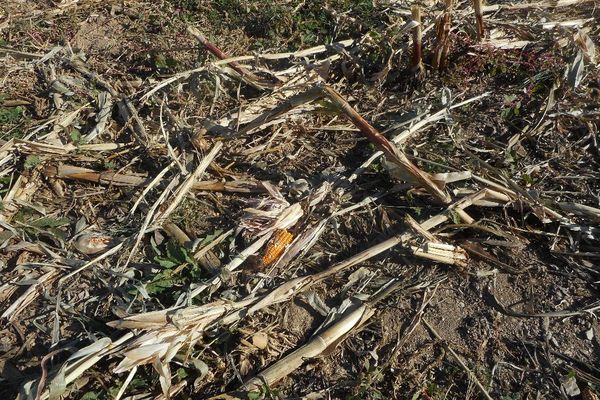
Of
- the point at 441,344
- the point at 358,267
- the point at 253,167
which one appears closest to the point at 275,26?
the point at 253,167

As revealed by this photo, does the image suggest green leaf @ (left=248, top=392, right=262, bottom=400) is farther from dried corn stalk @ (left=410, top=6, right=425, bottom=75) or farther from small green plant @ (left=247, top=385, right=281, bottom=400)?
dried corn stalk @ (left=410, top=6, right=425, bottom=75)

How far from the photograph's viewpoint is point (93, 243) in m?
3.08

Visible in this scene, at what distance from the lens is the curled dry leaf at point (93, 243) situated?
305cm

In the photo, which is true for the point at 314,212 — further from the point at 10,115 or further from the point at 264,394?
the point at 10,115

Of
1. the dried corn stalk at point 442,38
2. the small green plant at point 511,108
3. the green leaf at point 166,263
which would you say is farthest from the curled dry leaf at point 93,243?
the small green plant at point 511,108

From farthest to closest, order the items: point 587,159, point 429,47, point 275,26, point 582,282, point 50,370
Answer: point 275,26
point 429,47
point 587,159
point 582,282
point 50,370

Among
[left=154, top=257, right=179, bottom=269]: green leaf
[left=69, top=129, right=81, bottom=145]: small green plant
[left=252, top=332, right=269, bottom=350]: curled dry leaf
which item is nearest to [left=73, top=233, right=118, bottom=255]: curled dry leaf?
[left=154, top=257, right=179, bottom=269]: green leaf

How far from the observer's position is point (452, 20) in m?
3.91

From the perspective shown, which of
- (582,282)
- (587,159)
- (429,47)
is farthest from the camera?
(429,47)

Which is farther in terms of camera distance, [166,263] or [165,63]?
[165,63]

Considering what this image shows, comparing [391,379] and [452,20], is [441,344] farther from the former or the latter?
[452,20]

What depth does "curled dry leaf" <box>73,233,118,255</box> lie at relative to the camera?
10.0 feet

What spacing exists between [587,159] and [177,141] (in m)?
2.25

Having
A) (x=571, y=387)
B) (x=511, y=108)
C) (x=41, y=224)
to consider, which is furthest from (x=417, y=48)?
(x=41, y=224)
